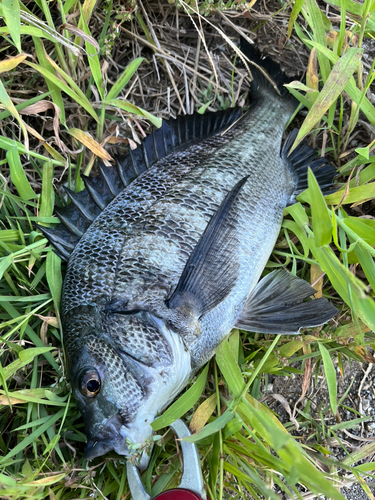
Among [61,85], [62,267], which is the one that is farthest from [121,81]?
[62,267]

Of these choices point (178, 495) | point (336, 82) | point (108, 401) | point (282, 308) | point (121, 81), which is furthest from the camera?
point (121, 81)

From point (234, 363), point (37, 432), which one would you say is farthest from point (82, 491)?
point (234, 363)

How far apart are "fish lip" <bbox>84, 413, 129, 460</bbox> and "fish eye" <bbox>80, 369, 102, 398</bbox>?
0.41 feet

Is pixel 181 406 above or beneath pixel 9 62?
beneath

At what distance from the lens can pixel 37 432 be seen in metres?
1.88

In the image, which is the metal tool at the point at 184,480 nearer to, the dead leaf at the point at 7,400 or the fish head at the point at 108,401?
the fish head at the point at 108,401

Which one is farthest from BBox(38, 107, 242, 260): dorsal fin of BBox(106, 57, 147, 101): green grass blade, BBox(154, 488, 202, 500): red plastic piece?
BBox(154, 488, 202, 500): red plastic piece

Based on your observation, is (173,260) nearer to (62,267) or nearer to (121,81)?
(62,267)

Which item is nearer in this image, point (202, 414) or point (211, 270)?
point (211, 270)

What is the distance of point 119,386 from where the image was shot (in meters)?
1.63

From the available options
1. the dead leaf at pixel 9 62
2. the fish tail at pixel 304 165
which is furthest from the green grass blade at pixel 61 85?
the fish tail at pixel 304 165

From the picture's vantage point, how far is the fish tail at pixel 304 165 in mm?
2295

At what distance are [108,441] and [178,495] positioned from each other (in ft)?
1.40

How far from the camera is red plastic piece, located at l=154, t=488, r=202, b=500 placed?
68.3 inches
